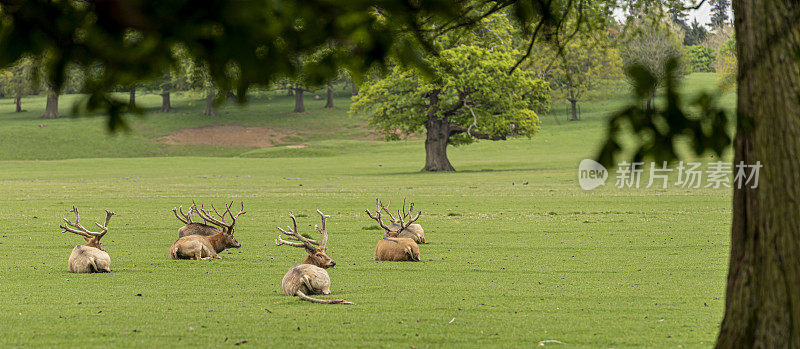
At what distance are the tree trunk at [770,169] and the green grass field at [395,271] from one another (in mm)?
746

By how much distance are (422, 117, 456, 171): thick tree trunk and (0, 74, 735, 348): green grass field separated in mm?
10485

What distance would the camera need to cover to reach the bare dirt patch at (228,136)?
2980 inches

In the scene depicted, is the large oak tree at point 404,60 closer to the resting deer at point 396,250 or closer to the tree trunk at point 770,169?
the tree trunk at point 770,169

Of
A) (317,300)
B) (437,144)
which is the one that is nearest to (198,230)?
(317,300)

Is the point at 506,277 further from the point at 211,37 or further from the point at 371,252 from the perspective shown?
the point at 211,37

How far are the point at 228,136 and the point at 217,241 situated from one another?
212 feet

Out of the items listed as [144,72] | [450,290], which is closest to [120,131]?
[144,72]

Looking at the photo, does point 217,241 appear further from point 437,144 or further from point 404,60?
point 437,144

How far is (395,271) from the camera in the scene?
521 inches

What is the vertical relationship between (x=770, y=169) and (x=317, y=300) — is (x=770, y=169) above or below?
above

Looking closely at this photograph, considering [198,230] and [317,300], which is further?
[198,230]

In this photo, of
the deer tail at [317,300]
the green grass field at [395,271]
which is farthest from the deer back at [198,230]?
the deer tail at [317,300]

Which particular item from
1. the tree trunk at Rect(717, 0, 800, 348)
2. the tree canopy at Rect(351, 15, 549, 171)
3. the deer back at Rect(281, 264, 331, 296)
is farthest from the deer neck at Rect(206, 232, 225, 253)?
the tree canopy at Rect(351, 15, 549, 171)

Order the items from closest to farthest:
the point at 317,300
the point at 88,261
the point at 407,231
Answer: the point at 317,300
the point at 88,261
the point at 407,231
